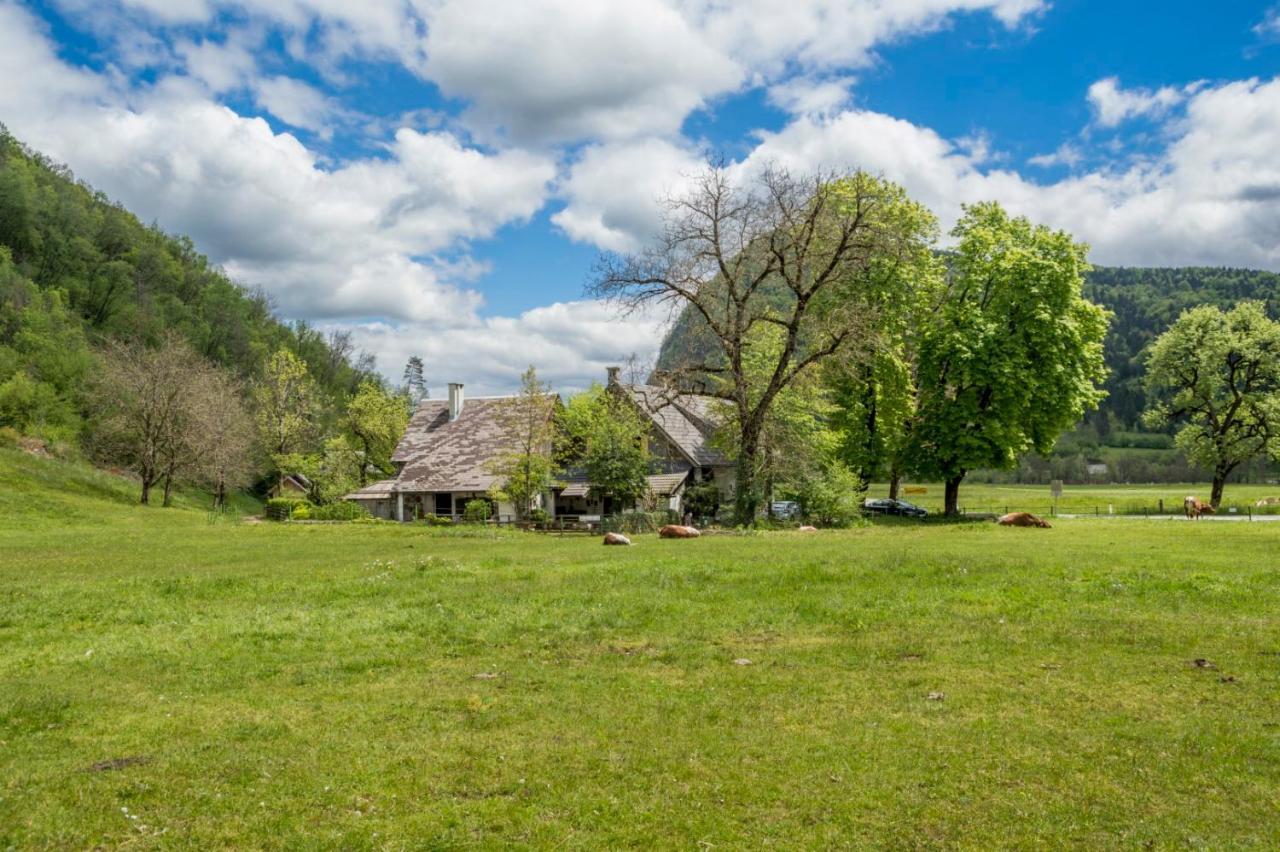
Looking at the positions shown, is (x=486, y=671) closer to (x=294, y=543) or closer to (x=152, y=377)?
(x=294, y=543)

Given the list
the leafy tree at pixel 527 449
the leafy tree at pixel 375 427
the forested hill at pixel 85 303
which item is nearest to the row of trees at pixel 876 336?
the leafy tree at pixel 527 449

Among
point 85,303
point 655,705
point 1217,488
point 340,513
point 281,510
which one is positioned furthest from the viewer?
point 85,303

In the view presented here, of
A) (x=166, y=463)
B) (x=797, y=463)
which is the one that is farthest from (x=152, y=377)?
(x=797, y=463)

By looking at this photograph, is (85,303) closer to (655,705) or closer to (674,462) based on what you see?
(674,462)

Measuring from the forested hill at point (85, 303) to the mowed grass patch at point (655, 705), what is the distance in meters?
72.0

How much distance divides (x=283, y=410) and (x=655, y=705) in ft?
251

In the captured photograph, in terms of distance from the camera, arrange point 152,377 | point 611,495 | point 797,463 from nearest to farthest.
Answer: point 797,463, point 611,495, point 152,377

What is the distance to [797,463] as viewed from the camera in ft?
139

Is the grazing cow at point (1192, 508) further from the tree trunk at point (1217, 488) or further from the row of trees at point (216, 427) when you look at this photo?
the row of trees at point (216, 427)

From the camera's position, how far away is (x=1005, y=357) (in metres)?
46.7

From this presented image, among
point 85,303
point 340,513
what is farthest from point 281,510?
point 85,303

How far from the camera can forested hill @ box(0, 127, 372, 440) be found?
85125mm

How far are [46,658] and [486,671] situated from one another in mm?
7226

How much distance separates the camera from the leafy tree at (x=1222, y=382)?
60.2 metres
